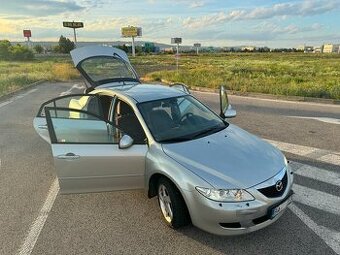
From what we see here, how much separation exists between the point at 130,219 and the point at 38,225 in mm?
1067

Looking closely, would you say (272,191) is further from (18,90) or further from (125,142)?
(18,90)

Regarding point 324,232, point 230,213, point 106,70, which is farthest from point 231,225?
point 106,70

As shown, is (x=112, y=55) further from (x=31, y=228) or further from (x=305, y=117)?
(x=305, y=117)

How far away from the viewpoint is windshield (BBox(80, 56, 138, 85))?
20.4ft

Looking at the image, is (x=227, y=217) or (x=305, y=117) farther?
(x=305, y=117)

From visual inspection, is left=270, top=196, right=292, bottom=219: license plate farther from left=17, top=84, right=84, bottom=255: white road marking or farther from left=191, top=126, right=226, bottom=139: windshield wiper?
left=17, top=84, right=84, bottom=255: white road marking

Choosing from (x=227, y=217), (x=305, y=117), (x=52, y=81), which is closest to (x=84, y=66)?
(x=227, y=217)

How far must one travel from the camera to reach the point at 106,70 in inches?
257

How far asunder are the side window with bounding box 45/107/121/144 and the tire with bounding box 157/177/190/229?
2.78 feet

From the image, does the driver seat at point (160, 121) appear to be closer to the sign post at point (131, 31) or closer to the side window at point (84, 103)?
the side window at point (84, 103)

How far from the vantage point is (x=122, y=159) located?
12.6ft

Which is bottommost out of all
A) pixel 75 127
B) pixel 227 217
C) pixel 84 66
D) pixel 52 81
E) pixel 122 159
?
pixel 52 81

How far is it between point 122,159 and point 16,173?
2624mm

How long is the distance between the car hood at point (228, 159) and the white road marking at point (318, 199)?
89 centimetres
